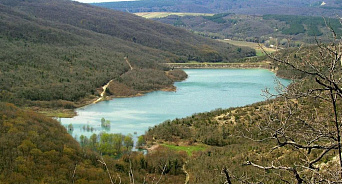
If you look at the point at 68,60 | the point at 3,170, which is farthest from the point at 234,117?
the point at 68,60

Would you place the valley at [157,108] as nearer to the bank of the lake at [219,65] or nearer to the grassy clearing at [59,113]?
the grassy clearing at [59,113]

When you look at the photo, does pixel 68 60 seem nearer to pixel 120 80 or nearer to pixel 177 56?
pixel 120 80

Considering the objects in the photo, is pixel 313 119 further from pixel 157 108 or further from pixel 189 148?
pixel 157 108

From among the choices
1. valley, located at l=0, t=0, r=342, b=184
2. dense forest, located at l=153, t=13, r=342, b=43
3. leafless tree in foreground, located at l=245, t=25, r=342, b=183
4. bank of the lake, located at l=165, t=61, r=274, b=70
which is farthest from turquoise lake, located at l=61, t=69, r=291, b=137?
dense forest, located at l=153, t=13, r=342, b=43

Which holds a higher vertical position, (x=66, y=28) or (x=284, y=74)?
(x=66, y=28)

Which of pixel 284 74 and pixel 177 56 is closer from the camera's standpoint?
pixel 284 74

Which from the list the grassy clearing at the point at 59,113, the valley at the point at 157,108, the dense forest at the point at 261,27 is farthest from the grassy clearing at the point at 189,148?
the dense forest at the point at 261,27

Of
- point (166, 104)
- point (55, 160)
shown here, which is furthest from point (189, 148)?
point (166, 104)
